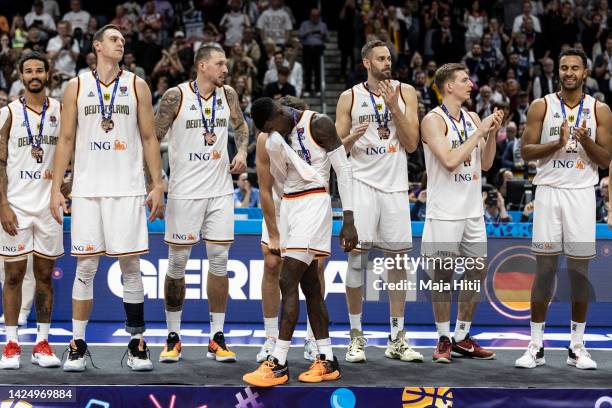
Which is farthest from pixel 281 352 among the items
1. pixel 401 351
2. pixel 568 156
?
pixel 568 156

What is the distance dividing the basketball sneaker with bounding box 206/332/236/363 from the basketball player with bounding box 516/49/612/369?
2.34 metres

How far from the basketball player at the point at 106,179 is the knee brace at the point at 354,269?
1.70 m

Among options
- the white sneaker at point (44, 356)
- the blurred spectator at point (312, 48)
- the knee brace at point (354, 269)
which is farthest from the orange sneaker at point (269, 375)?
the blurred spectator at point (312, 48)

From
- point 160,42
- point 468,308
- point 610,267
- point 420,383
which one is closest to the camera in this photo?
point 420,383

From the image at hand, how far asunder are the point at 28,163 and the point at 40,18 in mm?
11011

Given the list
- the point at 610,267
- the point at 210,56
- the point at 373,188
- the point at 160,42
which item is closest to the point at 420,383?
the point at 373,188

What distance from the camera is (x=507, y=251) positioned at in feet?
33.4

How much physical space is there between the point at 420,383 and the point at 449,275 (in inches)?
45.0

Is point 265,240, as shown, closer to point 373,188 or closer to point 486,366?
point 373,188

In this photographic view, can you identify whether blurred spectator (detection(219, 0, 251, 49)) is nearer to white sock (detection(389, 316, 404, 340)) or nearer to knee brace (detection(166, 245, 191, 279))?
knee brace (detection(166, 245, 191, 279))

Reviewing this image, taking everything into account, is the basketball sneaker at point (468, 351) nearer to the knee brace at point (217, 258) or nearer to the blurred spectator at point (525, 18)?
the knee brace at point (217, 258)

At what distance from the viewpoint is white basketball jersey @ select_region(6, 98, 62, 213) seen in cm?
752

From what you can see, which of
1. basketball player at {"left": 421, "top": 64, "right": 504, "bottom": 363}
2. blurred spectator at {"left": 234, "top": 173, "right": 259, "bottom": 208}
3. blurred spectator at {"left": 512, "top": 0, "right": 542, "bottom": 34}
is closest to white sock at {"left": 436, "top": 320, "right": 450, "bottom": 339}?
basketball player at {"left": 421, "top": 64, "right": 504, "bottom": 363}

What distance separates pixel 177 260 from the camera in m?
7.75
